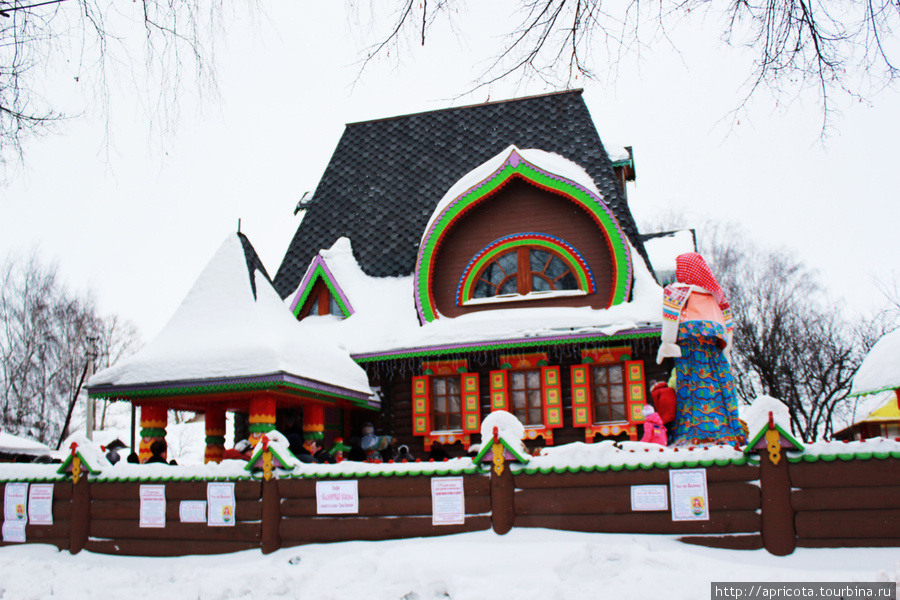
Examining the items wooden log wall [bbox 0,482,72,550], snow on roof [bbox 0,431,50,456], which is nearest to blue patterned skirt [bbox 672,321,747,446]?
wooden log wall [bbox 0,482,72,550]

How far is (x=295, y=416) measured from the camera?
498 inches

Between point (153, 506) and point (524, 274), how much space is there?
23.9 ft

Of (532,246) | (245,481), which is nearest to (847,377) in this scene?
(532,246)

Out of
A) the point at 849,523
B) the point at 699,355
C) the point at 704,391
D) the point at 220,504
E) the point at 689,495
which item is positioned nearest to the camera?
the point at 849,523

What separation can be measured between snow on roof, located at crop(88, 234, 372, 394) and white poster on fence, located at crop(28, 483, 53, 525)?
2487mm

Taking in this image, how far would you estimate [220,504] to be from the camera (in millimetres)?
7133

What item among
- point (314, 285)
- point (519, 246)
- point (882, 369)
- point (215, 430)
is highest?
point (519, 246)

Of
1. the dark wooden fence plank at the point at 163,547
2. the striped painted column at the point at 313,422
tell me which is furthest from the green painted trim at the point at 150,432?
the dark wooden fence plank at the point at 163,547

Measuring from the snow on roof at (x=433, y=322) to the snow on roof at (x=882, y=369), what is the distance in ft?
15.9

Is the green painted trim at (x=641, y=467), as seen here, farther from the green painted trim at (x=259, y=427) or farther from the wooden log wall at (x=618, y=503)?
the green painted trim at (x=259, y=427)

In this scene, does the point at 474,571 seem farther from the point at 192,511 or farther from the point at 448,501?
the point at 192,511

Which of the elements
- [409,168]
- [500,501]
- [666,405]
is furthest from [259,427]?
[409,168]

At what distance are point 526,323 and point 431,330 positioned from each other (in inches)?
64.6

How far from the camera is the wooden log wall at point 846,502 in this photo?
543cm
